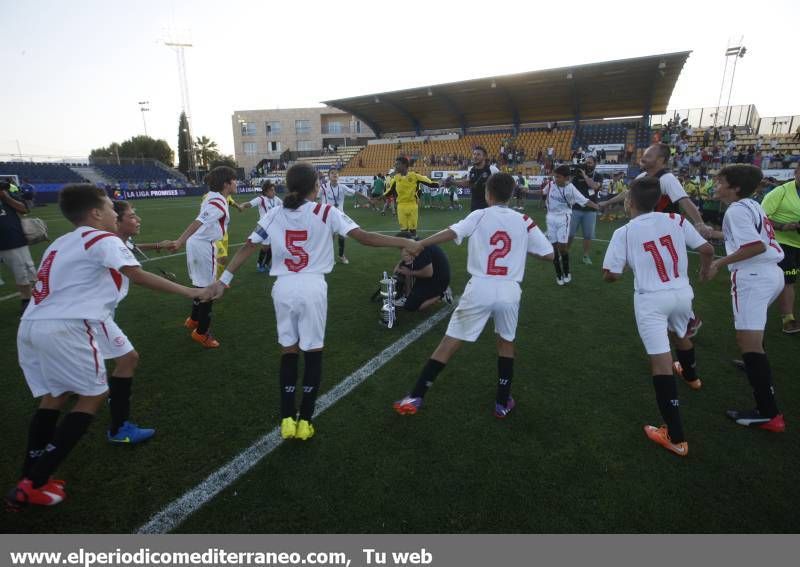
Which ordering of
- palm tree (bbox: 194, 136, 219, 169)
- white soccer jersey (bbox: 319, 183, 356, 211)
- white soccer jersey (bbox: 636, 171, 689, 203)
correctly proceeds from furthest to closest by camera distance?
palm tree (bbox: 194, 136, 219, 169) < white soccer jersey (bbox: 319, 183, 356, 211) < white soccer jersey (bbox: 636, 171, 689, 203)

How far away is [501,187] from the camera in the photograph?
353 cm

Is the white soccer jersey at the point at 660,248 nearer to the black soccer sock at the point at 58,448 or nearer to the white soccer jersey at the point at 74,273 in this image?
the white soccer jersey at the point at 74,273

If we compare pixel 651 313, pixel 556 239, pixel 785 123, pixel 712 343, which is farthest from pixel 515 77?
pixel 651 313

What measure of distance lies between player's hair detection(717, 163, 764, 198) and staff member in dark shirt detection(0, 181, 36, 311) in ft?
29.6

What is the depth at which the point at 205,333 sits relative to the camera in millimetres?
5605

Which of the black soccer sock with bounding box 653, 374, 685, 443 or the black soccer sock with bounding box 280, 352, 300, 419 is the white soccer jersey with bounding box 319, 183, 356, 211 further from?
the black soccer sock with bounding box 653, 374, 685, 443

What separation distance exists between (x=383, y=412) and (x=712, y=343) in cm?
461

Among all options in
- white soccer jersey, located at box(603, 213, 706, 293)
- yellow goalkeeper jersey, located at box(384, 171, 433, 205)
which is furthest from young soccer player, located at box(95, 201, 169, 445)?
yellow goalkeeper jersey, located at box(384, 171, 433, 205)

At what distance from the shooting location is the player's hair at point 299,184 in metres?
3.27

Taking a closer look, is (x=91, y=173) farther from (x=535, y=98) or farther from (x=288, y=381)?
(x=288, y=381)

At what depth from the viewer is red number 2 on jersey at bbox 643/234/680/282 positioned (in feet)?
10.6

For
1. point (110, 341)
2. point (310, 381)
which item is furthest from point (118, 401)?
point (310, 381)

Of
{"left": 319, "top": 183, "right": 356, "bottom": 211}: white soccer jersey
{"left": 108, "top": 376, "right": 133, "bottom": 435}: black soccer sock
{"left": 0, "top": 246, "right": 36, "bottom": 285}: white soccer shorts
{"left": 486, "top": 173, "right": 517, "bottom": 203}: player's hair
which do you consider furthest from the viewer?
{"left": 319, "top": 183, "right": 356, "bottom": 211}: white soccer jersey

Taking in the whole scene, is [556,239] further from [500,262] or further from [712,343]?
[500,262]
